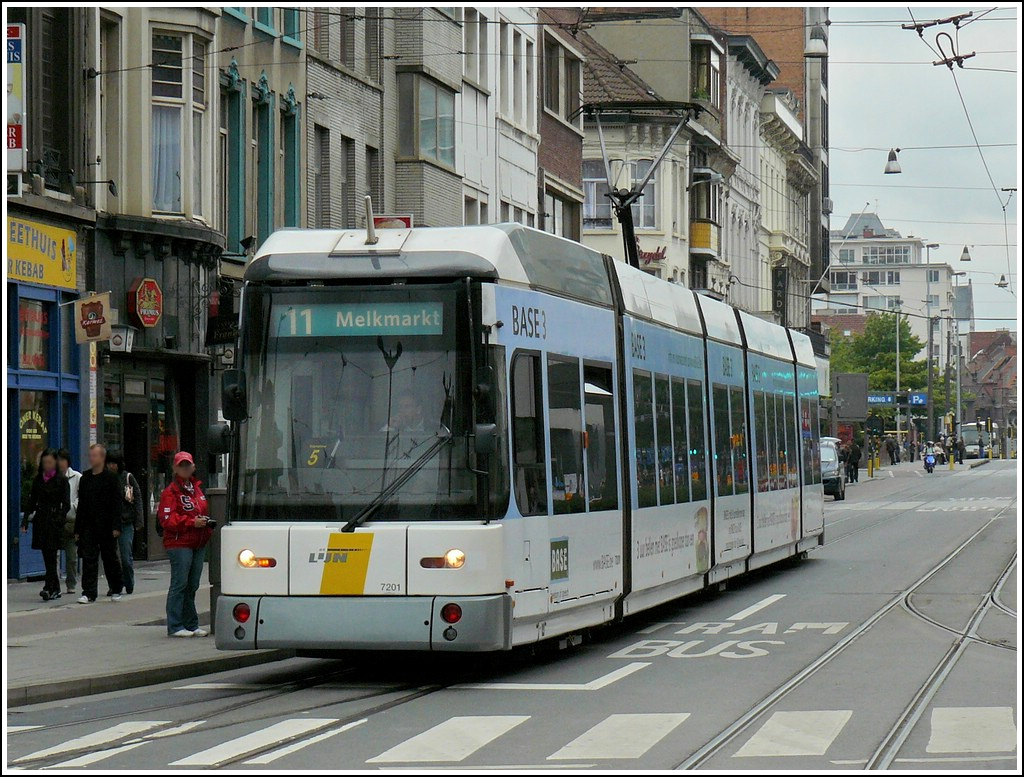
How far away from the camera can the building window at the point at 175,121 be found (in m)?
27.1

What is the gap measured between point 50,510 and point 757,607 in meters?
7.86

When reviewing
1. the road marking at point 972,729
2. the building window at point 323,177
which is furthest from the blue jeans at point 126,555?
the building window at point 323,177

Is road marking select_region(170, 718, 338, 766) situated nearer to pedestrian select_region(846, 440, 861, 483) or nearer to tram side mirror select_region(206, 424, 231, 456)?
tram side mirror select_region(206, 424, 231, 456)

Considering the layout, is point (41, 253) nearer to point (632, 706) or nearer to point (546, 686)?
point (546, 686)

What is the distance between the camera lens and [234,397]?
43.2 ft

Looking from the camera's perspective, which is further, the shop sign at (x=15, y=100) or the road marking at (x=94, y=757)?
the shop sign at (x=15, y=100)

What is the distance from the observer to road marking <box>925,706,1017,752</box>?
10.2 meters

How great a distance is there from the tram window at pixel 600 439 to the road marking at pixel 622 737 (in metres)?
3.86

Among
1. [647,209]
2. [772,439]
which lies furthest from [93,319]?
[647,209]

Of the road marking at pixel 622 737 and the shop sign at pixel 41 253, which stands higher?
the shop sign at pixel 41 253

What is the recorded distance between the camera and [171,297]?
2719 centimetres

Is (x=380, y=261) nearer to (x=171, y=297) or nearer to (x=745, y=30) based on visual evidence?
(x=171, y=297)

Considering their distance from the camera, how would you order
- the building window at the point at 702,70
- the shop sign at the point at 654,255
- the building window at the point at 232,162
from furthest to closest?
the building window at the point at 702,70 < the shop sign at the point at 654,255 < the building window at the point at 232,162

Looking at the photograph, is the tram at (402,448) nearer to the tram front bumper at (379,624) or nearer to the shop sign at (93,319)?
the tram front bumper at (379,624)
